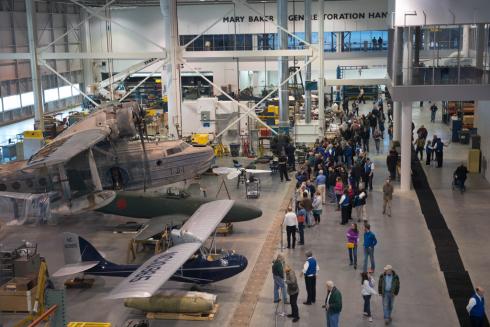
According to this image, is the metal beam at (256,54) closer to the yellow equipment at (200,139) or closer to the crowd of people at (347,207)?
the yellow equipment at (200,139)

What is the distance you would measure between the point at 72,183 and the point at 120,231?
235 centimetres

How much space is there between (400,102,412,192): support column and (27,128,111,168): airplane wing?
12273mm

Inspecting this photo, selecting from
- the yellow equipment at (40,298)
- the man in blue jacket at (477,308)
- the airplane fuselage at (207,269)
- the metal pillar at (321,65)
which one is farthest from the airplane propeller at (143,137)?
the metal pillar at (321,65)

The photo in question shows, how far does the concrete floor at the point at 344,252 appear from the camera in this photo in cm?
1608

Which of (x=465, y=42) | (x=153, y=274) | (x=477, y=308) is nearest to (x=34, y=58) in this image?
(x=465, y=42)

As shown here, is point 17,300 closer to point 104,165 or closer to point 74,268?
point 74,268

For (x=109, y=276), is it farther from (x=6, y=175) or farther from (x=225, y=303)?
(x=6, y=175)

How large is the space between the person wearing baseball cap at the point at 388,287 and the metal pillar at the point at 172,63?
58.8 ft

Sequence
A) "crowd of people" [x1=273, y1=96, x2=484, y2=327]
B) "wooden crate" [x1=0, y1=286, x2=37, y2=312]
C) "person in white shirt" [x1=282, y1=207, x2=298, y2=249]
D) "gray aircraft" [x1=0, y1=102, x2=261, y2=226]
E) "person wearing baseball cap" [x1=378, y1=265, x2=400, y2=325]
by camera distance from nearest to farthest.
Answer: "person wearing baseball cap" [x1=378, y1=265, x2=400, y2=325] → "crowd of people" [x1=273, y1=96, x2=484, y2=327] → "wooden crate" [x1=0, y1=286, x2=37, y2=312] → "gray aircraft" [x1=0, y1=102, x2=261, y2=226] → "person in white shirt" [x1=282, y1=207, x2=298, y2=249]

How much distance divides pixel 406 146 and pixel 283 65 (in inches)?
449

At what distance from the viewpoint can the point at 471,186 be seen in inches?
1098

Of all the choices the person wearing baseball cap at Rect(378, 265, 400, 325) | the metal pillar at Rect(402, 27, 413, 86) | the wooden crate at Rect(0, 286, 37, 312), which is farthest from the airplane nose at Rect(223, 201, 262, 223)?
the metal pillar at Rect(402, 27, 413, 86)

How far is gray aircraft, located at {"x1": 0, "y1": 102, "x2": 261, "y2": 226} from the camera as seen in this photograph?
20031 millimetres

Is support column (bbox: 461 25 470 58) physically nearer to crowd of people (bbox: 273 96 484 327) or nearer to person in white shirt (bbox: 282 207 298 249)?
crowd of people (bbox: 273 96 484 327)
